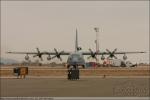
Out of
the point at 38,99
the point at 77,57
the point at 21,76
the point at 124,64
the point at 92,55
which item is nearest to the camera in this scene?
the point at 38,99


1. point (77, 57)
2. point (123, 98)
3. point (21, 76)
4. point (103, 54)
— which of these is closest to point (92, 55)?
point (103, 54)

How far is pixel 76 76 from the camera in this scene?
4566 centimetres

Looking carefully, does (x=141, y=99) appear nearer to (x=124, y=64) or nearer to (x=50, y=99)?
(x=50, y=99)

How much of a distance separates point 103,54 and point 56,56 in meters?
15.6

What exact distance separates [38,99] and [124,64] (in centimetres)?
13048

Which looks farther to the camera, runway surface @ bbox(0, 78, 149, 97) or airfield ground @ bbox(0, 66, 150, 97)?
airfield ground @ bbox(0, 66, 150, 97)

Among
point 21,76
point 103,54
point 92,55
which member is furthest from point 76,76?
point 103,54

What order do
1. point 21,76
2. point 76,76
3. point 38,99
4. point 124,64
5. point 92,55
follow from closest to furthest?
point 38,99
point 76,76
point 21,76
point 92,55
point 124,64

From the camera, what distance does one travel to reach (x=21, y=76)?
169 ft

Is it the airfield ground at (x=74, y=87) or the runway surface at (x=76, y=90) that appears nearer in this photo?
the runway surface at (x=76, y=90)

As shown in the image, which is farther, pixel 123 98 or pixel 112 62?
pixel 112 62

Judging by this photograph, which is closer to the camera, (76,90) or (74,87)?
(76,90)

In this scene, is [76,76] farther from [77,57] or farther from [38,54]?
[38,54]

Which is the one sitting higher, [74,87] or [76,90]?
[76,90]
